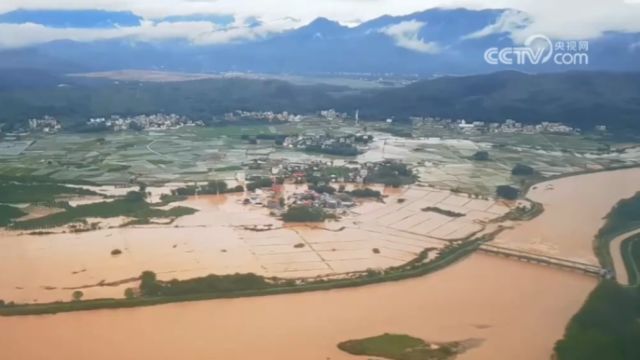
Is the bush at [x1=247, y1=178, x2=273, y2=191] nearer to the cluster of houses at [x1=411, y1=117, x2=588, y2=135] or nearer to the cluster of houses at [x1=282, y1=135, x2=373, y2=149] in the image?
the cluster of houses at [x1=282, y1=135, x2=373, y2=149]

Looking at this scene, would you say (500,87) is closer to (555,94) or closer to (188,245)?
(555,94)

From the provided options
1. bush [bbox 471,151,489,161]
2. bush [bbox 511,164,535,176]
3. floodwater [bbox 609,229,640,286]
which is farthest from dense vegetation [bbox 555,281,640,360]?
bush [bbox 471,151,489,161]

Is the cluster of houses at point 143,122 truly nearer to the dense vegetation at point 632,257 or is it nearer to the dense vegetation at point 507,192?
the dense vegetation at point 507,192

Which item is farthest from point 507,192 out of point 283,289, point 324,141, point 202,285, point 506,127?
point 506,127

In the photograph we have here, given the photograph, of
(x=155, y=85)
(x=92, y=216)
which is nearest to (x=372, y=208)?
Answer: (x=92, y=216)

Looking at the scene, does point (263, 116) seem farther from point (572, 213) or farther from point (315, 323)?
point (315, 323)

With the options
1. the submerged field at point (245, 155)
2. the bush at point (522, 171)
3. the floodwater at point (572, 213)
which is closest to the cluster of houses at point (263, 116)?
the submerged field at point (245, 155)
